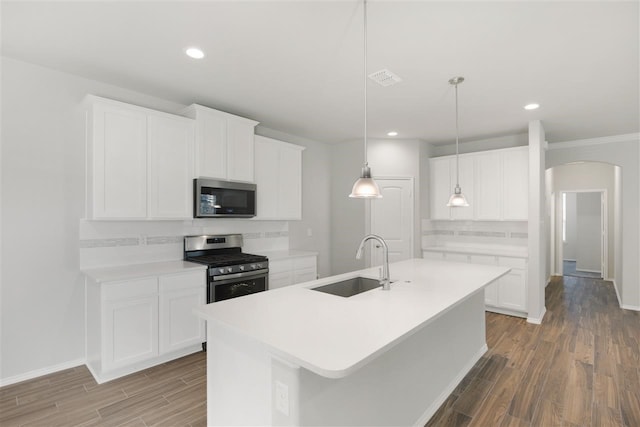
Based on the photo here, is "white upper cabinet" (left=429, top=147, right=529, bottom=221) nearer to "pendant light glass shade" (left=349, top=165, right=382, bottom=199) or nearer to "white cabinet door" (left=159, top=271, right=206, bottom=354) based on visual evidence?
"pendant light glass shade" (left=349, top=165, right=382, bottom=199)

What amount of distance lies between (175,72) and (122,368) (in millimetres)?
2565

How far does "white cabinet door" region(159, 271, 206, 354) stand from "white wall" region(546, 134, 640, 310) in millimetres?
5935

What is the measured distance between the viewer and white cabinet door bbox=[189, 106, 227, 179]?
3.38 m

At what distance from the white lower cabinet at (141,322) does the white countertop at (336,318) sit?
52.1 inches

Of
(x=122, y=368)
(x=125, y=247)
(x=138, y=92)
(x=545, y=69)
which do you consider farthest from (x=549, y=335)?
(x=138, y=92)

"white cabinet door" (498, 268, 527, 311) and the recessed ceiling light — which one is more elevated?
the recessed ceiling light

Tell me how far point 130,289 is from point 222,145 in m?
1.71

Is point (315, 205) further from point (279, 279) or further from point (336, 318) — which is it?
point (336, 318)

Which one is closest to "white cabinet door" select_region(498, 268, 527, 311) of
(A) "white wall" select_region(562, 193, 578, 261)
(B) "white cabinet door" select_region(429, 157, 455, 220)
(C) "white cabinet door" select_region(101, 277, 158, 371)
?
(B) "white cabinet door" select_region(429, 157, 455, 220)

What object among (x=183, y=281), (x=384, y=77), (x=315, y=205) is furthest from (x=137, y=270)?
(x=315, y=205)

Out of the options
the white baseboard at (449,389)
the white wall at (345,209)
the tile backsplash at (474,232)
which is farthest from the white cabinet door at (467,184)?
the white baseboard at (449,389)

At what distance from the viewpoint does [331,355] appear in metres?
1.23

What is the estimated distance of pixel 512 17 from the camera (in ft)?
6.60

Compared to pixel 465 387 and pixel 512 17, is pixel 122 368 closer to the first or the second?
pixel 465 387
